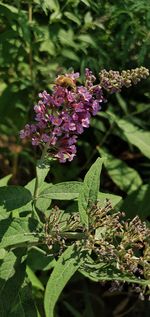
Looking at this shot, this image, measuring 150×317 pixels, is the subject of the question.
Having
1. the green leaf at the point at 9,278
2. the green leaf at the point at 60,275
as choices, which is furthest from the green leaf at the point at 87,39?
the green leaf at the point at 60,275

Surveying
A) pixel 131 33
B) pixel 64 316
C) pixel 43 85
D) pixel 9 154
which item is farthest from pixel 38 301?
pixel 131 33

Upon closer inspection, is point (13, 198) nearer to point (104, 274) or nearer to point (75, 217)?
point (75, 217)

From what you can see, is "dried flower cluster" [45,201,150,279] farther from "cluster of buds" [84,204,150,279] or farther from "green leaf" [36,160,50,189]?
"green leaf" [36,160,50,189]

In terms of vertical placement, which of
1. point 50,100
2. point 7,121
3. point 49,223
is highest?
point 7,121

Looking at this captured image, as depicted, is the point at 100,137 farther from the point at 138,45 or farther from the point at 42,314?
the point at 42,314

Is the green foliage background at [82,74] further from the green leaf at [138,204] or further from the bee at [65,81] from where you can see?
the bee at [65,81]
